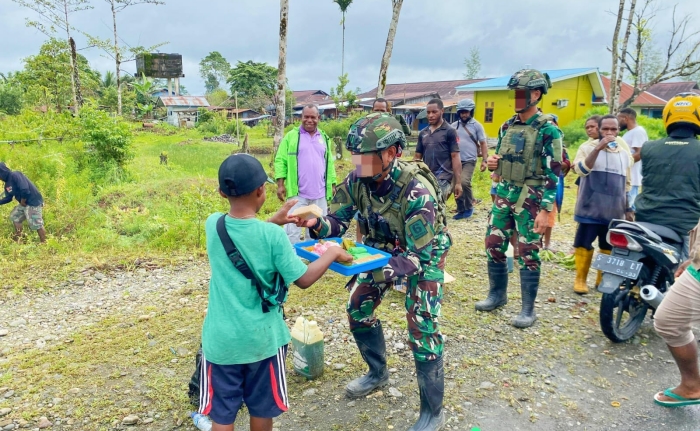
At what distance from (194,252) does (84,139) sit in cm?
630

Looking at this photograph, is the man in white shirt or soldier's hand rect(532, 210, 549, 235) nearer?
soldier's hand rect(532, 210, 549, 235)

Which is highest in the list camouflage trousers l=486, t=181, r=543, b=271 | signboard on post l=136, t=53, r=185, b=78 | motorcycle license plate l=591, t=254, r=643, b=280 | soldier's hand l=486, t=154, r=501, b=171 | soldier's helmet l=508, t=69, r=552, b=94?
signboard on post l=136, t=53, r=185, b=78

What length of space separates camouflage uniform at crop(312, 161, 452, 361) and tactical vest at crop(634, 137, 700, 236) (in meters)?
2.18

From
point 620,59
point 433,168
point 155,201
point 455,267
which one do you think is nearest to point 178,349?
point 455,267

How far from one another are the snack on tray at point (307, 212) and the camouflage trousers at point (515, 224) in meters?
2.15

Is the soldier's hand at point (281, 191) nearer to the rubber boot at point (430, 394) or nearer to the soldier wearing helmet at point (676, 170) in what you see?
the rubber boot at point (430, 394)

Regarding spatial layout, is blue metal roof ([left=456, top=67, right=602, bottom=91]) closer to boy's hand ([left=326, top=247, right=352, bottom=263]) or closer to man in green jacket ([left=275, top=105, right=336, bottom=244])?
man in green jacket ([left=275, top=105, right=336, bottom=244])

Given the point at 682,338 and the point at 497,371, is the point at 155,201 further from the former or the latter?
the point at 682,338

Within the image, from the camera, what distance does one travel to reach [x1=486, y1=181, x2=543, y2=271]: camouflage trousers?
4211 mm

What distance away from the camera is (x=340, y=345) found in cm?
406

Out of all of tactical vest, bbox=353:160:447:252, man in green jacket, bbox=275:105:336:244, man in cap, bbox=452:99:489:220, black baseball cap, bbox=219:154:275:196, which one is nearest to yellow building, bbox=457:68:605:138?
man in cap, bbox=452:99:489:220

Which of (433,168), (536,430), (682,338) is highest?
(433,168)

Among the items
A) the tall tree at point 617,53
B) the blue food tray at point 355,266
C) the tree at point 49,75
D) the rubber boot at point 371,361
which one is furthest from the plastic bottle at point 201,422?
the tree at point 49,75

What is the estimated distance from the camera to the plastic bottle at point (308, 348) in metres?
3.46
